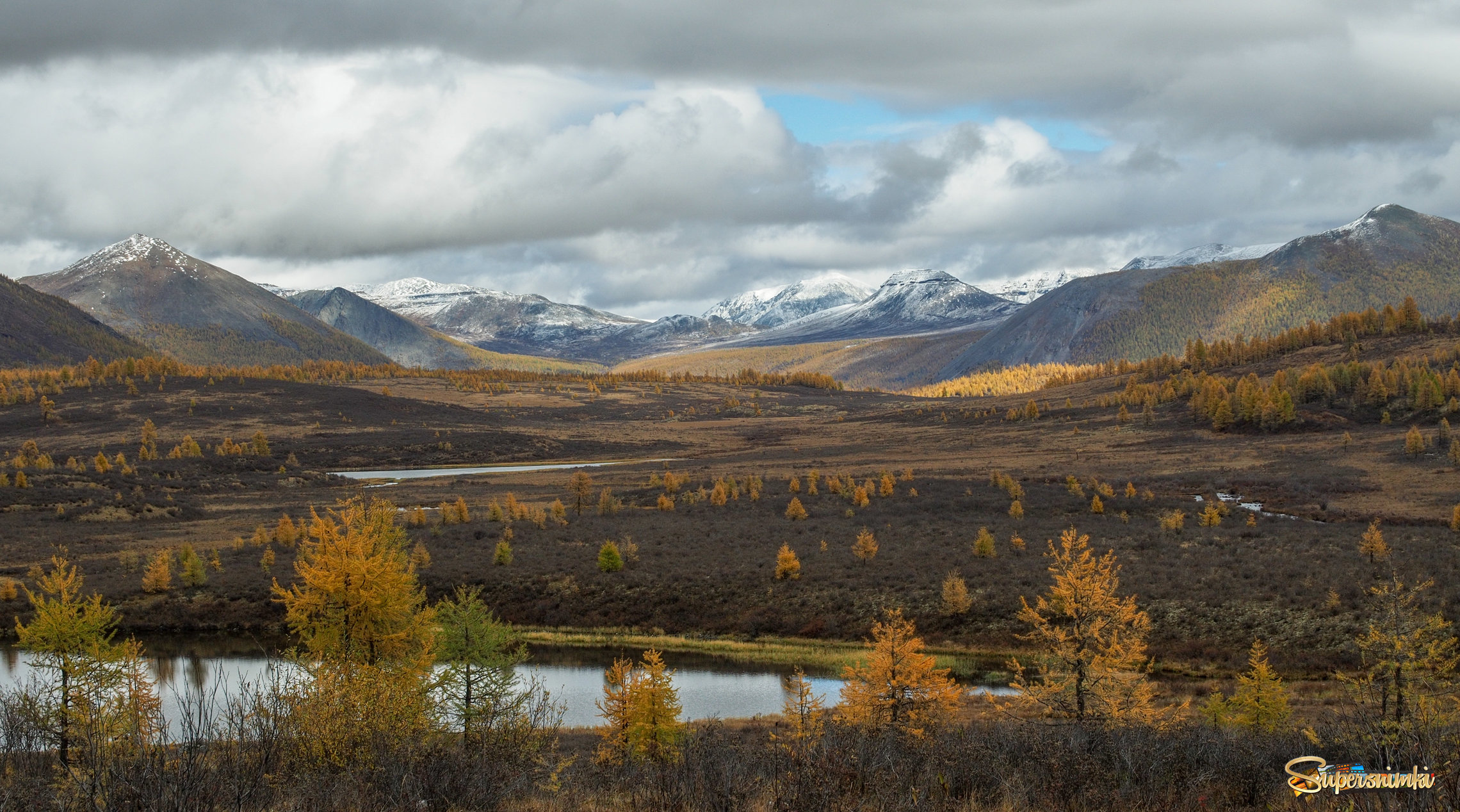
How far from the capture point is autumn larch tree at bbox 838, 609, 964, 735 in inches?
961

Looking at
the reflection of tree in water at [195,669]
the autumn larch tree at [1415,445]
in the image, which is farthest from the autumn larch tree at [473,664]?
the autumn larch tree at [1415,445]

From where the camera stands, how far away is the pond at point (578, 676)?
36125 millimetres

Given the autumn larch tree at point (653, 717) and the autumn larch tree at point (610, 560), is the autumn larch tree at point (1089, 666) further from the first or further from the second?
the autumn larch tree at point (610, 560)

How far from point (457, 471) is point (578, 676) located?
338 feet

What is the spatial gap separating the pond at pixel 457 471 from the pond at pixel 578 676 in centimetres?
8015

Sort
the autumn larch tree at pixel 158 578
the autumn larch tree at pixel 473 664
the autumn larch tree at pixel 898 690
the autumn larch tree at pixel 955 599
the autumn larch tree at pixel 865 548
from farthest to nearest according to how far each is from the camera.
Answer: the autumn larch tree at pixel 865 548 → the autumn larch tree at pixel 158 578 → the autumn larch tree at pixel 955 599 → the autumn larch tree at pixel 473 664 → the autumn larch tree at pixel 898 690

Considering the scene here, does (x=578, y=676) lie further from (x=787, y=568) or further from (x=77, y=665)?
(x=77, y=665)

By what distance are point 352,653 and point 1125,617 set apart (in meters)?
19.4

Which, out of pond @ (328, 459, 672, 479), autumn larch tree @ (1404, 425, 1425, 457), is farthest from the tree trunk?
autumn larch tree @ (1404, 425, 1425, 457)

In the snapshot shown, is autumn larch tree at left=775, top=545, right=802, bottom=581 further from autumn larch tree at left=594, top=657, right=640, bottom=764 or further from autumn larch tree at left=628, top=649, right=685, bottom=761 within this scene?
autumn larch tree at left=628, top=649, right=685, bottom=761

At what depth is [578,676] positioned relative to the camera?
1626 inches

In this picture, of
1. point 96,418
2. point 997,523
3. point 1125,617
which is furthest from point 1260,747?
point 96,418

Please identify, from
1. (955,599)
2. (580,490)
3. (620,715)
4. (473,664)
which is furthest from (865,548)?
(580,490)

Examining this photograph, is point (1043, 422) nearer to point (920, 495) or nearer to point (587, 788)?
point (920, 495)
